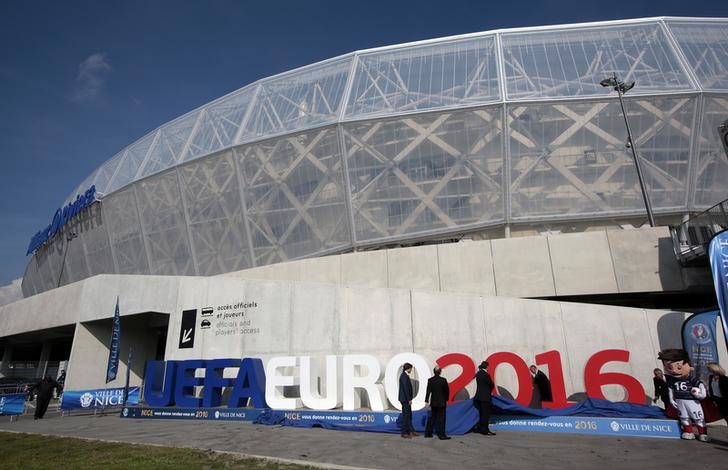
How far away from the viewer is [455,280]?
17750 millimetres

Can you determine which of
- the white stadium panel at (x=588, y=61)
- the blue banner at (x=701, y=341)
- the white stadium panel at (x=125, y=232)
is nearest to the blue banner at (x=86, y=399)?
the white stadium panel at (x=125, y=232)

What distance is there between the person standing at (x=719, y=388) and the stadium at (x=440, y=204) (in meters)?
4.10

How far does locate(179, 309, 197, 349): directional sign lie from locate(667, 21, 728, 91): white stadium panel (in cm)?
2430

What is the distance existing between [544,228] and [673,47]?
38.0 feet

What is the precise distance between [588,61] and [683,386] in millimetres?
19192

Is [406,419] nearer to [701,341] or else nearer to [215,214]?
[701,341]

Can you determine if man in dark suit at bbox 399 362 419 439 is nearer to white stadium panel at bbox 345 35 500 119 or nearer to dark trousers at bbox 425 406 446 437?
dark trousers at bbox 425 406 446 437

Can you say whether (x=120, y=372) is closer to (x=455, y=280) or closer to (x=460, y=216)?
(x=455, y=280)

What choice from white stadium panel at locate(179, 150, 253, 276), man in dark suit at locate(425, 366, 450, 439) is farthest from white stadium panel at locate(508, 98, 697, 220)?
white stadium panel at locate(179, 150, 253, 276)

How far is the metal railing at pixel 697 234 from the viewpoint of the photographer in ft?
46.1

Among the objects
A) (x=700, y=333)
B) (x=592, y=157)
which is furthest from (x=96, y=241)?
(x=700, y=333)

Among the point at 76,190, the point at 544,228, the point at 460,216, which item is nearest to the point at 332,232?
the point at 460,216

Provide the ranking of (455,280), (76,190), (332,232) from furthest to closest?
(76,190) < (332,232) < (455,280)

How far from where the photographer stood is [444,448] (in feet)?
25.1
